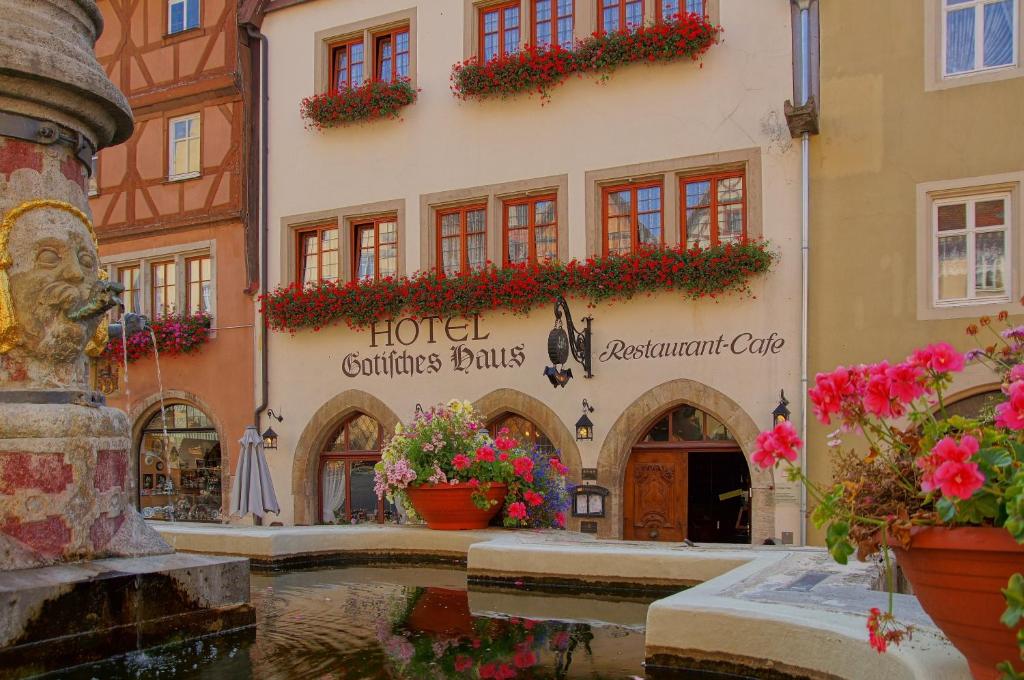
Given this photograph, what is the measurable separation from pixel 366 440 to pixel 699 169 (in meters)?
5.86

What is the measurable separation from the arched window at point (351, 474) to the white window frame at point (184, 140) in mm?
4509

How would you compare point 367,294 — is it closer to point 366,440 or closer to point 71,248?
point 366,440

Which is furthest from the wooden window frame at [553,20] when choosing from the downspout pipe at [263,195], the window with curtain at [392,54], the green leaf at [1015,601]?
the green leaf at [1015,601]

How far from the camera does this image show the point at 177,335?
621 inches

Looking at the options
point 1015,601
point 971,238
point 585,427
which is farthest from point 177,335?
point 1015,601

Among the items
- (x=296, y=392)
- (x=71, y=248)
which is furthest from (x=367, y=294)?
(x=71, y=248)

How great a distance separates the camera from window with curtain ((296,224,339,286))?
15.0m

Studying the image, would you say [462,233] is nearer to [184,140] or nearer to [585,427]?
[585,427]

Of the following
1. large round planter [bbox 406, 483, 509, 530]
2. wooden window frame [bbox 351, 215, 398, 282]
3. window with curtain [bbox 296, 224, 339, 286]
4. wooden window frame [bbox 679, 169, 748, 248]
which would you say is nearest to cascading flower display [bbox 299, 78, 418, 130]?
wooden window frame [bbox 351, 215, 398, 282]

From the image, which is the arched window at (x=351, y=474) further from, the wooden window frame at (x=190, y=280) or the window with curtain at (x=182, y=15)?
the window with curtain at (x=182, y=15)

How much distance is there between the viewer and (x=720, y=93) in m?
12.1

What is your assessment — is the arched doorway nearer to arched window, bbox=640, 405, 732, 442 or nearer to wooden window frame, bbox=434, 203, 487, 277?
arched window, bbox=640, 405, 732, 442

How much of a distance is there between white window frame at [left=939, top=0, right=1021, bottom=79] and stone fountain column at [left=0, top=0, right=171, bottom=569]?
8.62m

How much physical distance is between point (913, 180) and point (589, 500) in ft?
16.0
